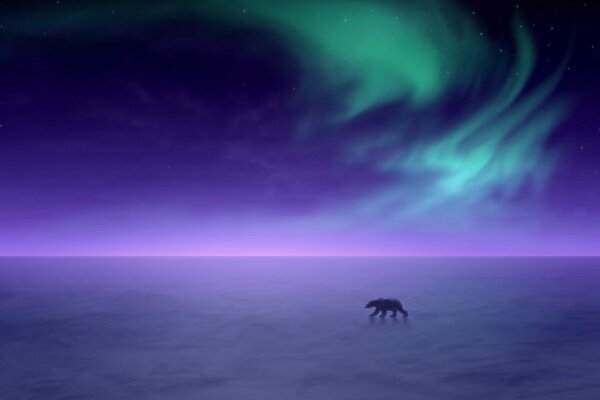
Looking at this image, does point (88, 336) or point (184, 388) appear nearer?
point (184, 388)

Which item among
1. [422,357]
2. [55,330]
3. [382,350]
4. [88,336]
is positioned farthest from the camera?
[55,330]

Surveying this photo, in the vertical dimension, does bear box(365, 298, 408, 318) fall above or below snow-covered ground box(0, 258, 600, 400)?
above

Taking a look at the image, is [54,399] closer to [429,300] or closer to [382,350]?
[382,350]

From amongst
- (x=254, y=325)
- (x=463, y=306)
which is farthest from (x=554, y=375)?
(x=463, y=306)

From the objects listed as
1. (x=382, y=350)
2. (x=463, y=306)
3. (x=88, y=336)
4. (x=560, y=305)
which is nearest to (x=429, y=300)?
(x=463, y=306)

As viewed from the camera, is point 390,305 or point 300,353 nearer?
point 300,353

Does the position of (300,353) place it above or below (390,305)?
below

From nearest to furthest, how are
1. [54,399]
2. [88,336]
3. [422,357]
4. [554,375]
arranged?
[54,399]
[554,375]
[422,357]
[88,336]

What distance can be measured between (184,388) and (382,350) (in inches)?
300

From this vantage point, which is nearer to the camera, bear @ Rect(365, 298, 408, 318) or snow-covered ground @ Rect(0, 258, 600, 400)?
snow-covered ground @ Rect(0, 258, 600, 400)

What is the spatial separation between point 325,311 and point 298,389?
1620 centimetres

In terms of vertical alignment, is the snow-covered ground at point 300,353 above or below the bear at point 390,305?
below

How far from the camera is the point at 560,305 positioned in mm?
32281

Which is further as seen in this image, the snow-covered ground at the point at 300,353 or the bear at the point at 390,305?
the bear at the point at 390,305
